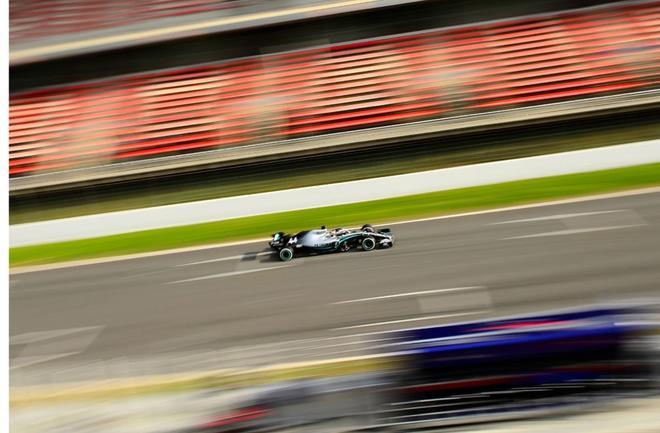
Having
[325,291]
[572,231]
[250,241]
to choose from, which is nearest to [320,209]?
[250,241]

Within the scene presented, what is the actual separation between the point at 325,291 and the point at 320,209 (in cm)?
559

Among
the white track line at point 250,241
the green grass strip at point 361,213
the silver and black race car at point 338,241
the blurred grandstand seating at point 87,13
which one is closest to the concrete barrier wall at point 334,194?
the green grass strip at point 361,213

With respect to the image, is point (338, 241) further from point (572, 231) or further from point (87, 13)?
point (87, 13)

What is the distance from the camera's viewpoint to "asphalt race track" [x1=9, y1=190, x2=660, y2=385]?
9.74 metres

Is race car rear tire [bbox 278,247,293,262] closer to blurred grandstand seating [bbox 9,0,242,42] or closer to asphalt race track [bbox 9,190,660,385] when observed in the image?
asphalt race track [bbox 9,190,660,385]

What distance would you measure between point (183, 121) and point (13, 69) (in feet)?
22.0

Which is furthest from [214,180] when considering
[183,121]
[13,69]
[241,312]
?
[13,69]

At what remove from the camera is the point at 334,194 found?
1683 cm

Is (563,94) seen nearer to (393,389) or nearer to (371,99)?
(371,99)

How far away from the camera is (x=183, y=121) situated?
19.6 metres

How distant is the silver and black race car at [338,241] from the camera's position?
12742mm

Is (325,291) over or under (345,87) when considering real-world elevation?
under

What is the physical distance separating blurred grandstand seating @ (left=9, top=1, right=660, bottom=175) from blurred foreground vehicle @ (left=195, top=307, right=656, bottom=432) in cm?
1211

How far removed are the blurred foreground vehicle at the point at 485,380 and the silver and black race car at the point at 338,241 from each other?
549cm
